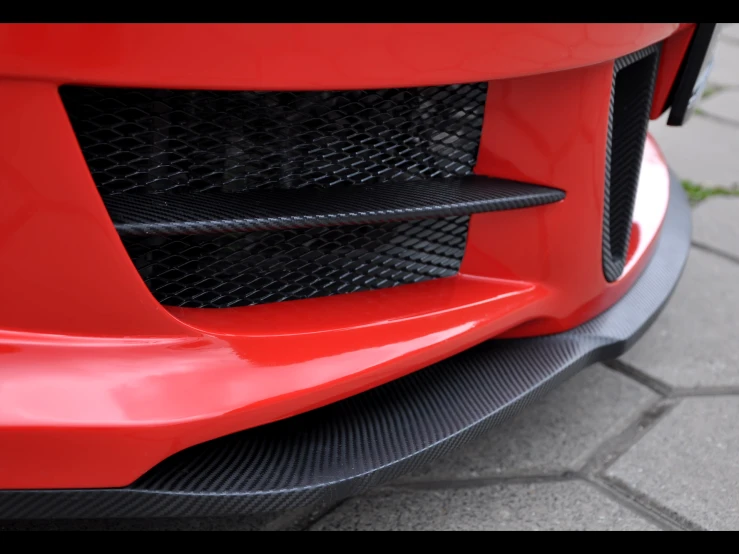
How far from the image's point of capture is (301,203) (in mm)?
1068

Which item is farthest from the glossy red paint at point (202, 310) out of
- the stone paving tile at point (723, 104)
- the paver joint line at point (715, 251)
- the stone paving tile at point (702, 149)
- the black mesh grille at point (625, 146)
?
the stone paving tile at point (723, 104)

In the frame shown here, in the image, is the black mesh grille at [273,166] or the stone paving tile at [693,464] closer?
the black mesh grille at [273,166]

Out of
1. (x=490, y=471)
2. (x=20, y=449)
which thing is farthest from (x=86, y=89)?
(x=490, y=471)

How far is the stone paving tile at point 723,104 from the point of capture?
325 centimetres

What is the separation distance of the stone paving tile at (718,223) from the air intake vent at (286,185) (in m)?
1.26

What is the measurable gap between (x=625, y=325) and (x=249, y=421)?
729mm

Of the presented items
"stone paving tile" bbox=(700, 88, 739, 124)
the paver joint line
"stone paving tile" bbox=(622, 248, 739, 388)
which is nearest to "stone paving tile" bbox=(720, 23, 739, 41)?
"stone paving tile" bbox=(700, 88, 739, 124)

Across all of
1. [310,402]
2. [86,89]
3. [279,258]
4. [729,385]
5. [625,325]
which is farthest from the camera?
[729,385]

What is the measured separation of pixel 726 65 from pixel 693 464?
112 inches

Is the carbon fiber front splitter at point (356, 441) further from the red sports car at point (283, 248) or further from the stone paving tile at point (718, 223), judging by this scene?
the stone paving tile at point (718, 223)

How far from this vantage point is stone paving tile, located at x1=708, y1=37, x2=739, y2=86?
361 cm

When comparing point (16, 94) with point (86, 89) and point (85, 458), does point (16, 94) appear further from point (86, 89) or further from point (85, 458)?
point (85, 458)

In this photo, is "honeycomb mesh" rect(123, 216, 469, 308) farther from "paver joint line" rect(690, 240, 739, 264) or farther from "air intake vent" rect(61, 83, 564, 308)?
"paver joint line" rect(690, 240, 739, 264)

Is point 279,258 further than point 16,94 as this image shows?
Yes
